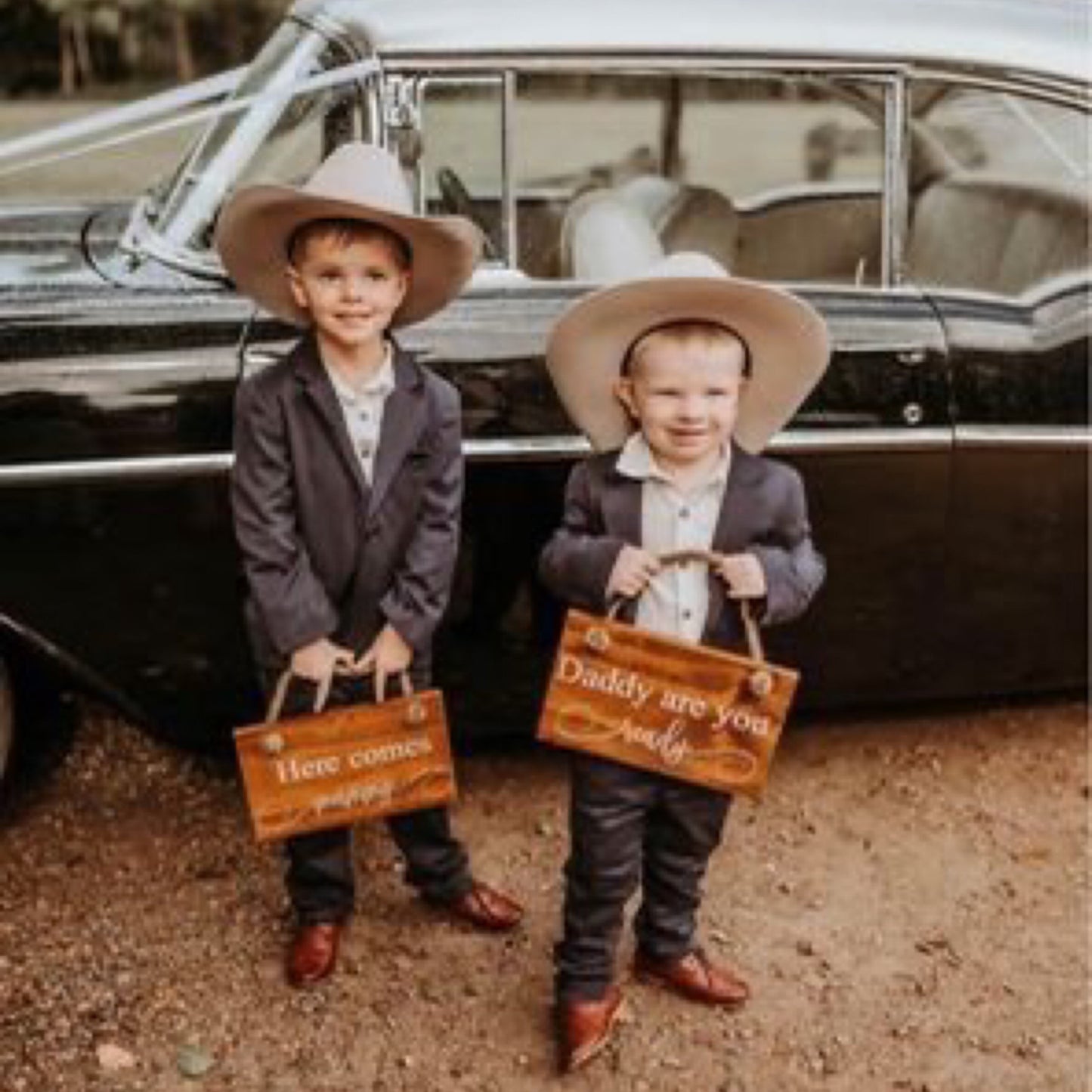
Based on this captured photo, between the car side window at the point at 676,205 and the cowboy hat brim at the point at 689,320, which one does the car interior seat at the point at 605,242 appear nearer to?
the car side window at the point at 676,205

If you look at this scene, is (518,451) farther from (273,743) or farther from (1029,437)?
(1029,437)

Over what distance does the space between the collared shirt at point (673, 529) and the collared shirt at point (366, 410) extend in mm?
433

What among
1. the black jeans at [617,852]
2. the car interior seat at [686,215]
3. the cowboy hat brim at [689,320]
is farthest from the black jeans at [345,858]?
the car interior seat at [686,215]

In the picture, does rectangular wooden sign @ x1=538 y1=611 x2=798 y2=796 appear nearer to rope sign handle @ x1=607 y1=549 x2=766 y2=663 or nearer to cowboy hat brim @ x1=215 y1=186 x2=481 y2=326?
rope sign handle @ x1=607 y1=549 x2=766 y2=663

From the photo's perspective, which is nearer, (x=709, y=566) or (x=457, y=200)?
(x=709, y=566)

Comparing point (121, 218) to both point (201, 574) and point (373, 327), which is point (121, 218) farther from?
point (373, 327)

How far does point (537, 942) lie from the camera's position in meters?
3.36

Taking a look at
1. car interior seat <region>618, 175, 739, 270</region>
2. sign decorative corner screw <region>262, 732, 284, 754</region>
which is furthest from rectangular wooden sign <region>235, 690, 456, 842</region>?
car interior seat <region>618, 175, 739, 270</region>

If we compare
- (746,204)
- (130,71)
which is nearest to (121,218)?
(746,204)

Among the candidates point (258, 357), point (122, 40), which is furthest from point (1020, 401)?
point (122, 40)

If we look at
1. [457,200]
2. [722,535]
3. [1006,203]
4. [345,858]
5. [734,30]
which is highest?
[734,30]

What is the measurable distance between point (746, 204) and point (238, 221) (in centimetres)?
218

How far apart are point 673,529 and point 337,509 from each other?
1.94 ft

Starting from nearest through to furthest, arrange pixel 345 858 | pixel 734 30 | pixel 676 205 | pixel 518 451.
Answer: pixel 345 858
pixel 518 451
pixel 734 30
pixel 676 205
